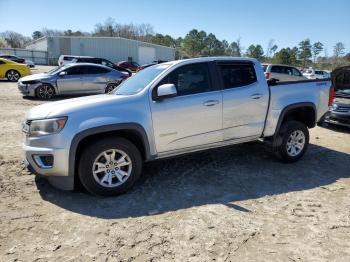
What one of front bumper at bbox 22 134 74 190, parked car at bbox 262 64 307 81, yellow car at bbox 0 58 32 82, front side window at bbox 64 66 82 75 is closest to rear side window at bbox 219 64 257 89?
front bumper at bbox 22 134 74 190

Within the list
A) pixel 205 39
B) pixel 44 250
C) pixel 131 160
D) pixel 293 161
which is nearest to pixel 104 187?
pixel 131 160

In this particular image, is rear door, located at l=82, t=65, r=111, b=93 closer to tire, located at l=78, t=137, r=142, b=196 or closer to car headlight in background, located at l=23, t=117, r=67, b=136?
car headlight in background, located at l=23, t=117, r=67, b=136

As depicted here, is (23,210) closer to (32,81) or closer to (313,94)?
(313,94)

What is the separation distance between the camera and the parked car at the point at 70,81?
1315 cm

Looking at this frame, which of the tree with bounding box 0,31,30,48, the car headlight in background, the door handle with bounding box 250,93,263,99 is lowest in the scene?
the car headlight in background

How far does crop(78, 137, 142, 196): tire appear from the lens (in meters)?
4.22

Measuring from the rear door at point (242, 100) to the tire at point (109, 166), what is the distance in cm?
161

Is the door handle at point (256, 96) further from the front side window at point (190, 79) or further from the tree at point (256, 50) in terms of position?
the tree at point (256, 50)

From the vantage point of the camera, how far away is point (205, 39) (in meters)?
109

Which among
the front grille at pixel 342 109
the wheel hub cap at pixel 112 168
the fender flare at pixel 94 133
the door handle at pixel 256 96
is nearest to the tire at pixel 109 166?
the wheel hub cap at pixel 112 168

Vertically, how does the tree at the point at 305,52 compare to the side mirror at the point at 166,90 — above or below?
above

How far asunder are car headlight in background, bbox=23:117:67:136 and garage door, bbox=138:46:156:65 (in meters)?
56.3

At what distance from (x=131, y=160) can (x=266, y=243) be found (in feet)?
6.60

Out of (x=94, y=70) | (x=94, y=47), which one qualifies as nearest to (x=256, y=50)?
(x=94, y=47)
